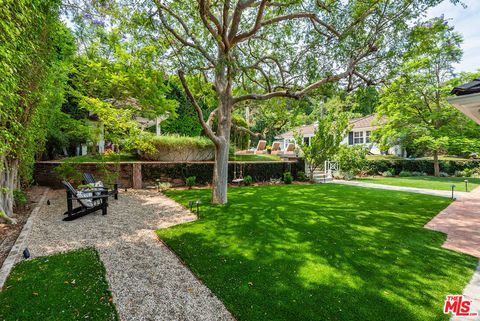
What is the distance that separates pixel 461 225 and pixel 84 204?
35.5 ft

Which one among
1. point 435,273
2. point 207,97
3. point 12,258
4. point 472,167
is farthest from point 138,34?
point 472,167

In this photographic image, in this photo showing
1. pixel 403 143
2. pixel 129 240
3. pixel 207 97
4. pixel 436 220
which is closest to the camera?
pixel 129 240

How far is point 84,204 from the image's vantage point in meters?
6.60

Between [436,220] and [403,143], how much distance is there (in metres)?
16.1

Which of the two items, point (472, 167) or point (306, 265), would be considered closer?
point (306, 265)

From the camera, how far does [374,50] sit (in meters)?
7.59

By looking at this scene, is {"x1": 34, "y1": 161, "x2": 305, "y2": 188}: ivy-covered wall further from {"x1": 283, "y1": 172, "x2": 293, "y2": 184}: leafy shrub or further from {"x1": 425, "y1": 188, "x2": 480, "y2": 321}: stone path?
{"x1": 425, "y1": 188, "x2": 480, "y2": 321}: stone path

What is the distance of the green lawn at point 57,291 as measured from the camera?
2670 mm

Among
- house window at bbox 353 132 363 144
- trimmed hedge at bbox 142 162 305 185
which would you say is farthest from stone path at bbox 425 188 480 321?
house window at bbox 353 132 363 144

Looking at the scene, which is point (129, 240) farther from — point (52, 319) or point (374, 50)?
point (374, 50)

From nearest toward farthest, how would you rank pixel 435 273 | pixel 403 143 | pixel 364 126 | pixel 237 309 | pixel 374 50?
pixel 237 309 < pixel 435 273 < pixel 374 50 < pixel 403 143 < pixel 364 126

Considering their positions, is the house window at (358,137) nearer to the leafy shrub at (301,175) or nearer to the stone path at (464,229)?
the leafy shrub at (301,175)

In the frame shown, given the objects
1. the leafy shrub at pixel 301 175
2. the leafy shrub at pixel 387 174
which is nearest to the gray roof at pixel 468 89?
the leafy shrub at pixel 301 175

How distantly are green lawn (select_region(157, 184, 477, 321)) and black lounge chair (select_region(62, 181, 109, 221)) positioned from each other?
2688 mm
